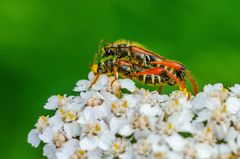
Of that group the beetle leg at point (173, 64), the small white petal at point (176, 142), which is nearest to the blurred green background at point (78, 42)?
the beetle leg at point (173, 64)

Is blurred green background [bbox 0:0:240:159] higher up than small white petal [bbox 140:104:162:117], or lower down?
higher up

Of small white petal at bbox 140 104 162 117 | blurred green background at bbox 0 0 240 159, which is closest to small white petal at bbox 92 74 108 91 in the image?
small white petal at bbox 140 104 162 117

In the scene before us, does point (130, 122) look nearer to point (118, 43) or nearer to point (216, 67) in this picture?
point (118, 43)

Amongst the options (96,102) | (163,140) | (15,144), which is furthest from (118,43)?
(15,144)

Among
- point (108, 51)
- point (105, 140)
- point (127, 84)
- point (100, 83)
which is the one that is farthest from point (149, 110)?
point (108, 51)

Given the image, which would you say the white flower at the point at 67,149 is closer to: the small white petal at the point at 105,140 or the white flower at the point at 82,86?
the small white petal at the point at 105,140

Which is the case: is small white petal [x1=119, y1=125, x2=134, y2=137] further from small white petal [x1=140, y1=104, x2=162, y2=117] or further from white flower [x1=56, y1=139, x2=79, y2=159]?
white flower [x1=56, y1=139, x2=79, y2=159]
